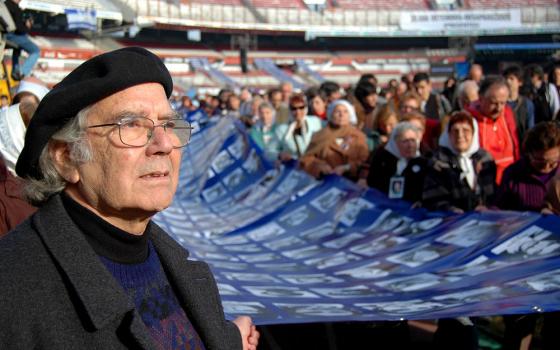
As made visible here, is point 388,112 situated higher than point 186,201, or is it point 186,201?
point 388,112

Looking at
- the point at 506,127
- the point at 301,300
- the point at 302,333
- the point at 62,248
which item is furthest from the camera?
the point at 506,127

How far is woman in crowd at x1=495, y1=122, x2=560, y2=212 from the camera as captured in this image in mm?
4184

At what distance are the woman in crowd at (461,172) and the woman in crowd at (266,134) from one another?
3508 millimetres

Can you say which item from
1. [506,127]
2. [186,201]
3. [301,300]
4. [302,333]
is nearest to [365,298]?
[301,300]

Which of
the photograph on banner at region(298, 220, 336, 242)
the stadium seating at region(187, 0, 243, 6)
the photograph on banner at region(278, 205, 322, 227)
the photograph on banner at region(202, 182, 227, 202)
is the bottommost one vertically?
the photograph on banner at region(202, 182, 227, 202)

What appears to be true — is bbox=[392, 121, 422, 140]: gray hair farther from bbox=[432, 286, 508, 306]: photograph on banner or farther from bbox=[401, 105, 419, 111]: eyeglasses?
bbox=[432, 286, 508, 306]: photograph on banner

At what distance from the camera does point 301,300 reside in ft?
11.3

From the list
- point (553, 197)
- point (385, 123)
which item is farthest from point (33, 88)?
point (553, 197)

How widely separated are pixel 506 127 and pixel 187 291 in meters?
4.33

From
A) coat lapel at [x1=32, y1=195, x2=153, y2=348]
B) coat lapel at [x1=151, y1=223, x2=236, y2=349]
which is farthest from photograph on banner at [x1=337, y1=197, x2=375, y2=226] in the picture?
coat lapel at [x1=32, y1=195, x2=153, y2=348]

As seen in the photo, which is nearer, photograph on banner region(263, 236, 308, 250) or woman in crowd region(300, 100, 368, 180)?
photograph on banner region(263, 236, 308, 250)

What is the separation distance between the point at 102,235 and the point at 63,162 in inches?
7.5

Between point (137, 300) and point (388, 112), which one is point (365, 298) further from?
point (388, 112)

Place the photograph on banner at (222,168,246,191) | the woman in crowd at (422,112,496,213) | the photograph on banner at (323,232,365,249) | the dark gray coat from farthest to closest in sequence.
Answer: the photograph on banner at (222,168,246,191)
the photograph on banner at (323,232,365,249)
the woman in crowd at (422,112,496,213)
the dark gray coat
